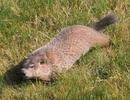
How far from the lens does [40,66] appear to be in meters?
4.61

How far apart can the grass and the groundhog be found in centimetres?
9

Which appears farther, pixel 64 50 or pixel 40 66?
pixel 64 50

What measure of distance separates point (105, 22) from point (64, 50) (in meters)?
0.65

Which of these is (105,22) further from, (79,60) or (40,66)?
(40,66)

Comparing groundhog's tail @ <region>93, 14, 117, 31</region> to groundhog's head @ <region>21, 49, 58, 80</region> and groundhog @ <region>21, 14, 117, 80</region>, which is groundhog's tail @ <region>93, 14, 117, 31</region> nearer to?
groundhog @ <region>21, 14, 117, 80</region>

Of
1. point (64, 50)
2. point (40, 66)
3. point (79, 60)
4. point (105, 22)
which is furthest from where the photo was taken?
point (105, 22)

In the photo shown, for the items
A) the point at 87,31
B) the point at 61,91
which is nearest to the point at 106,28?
the point at 87,31

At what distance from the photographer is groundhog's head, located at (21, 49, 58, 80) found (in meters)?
4.46

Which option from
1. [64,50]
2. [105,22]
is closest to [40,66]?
[64,50]

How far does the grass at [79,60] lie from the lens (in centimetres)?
413

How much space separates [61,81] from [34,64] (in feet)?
1.31

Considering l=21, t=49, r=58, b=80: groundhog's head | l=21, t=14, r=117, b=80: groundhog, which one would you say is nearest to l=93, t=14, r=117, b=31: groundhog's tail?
l=21, t=14, r=117, b=80: groundhog

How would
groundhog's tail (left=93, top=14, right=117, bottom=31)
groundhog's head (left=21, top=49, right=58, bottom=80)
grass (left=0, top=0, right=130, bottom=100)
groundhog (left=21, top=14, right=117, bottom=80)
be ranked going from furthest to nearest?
1. groundhog's tail (left=93, top=14, right=117, bottom=31)
2. groundhog (left=21, top=14, right=117, bottom=80)
3. groundhog's head (left=21, top=49, right=58, bottom=80)
4. grass (left=0, top=0, right=130, bottom=100)

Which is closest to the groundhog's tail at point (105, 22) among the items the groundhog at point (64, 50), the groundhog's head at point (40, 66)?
the groundhog at point (64, 50)
